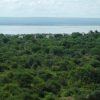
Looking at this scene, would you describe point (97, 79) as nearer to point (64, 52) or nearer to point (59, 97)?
point (59, 97)

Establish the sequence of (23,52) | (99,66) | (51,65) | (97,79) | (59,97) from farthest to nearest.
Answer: (23,52) < (51,65) < (99,66) < (97,79) < (59,97)

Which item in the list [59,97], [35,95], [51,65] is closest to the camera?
[35,95]

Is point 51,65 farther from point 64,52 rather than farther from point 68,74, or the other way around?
point 64,52

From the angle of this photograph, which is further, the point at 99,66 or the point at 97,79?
the point at 99,66

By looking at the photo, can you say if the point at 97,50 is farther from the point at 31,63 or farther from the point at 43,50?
the point at 31,63

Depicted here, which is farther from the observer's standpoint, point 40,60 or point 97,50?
point 97,50

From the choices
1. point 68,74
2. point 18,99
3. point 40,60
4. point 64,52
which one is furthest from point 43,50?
point 18,99

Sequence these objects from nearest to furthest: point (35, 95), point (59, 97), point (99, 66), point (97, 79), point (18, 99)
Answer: point (18, 99)
point (35, 95)
point (59, 97)
point (97, 79)
point (99, 66)

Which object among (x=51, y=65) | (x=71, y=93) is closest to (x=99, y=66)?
(x=51, y=65)

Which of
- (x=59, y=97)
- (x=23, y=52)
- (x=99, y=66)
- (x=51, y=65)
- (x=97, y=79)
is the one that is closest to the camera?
(x=59, y=97)
